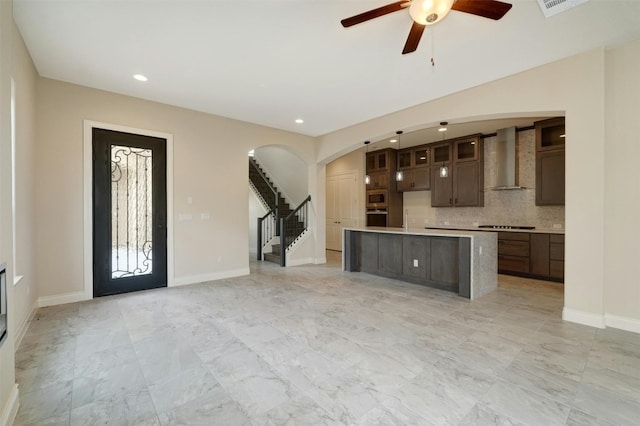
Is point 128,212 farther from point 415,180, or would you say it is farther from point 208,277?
point 415,180

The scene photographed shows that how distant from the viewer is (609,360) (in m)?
2.48

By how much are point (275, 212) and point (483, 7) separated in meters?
6.82

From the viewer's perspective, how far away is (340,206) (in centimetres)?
946

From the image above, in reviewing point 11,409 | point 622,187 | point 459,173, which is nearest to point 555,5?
point 622,187

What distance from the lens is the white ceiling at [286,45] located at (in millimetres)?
2557

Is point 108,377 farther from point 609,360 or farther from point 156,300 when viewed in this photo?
point 609,360

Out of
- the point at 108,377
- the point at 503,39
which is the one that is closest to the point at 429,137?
the point at 503,39

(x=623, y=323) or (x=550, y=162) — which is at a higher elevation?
(x=550, y=162)

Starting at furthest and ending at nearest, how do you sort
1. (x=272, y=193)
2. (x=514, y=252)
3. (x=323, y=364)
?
1. (x=272, y=193)
2. (x=514, y=252)
3. (x=323, y=364)

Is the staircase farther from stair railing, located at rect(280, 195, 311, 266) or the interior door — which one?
the interior door

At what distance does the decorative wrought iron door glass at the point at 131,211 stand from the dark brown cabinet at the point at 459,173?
5.84 m

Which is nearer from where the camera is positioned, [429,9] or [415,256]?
[429,9]

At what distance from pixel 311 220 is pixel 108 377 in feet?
17.2

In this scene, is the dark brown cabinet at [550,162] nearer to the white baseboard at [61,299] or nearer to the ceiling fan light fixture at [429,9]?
the ceiling fan light fixture at [429,9]
